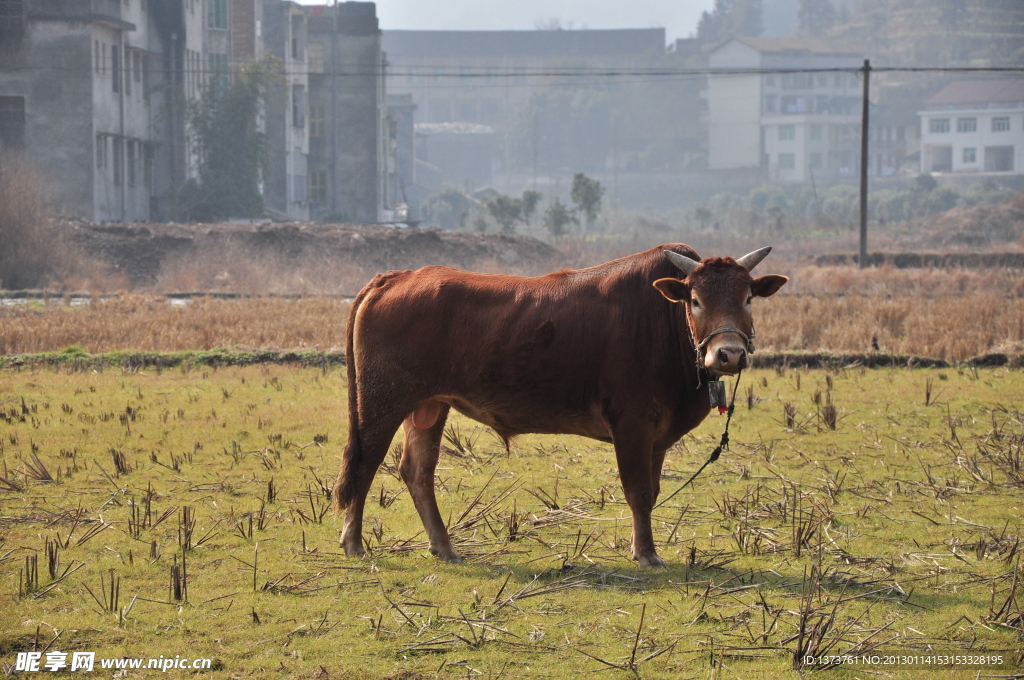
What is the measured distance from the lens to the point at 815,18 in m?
117

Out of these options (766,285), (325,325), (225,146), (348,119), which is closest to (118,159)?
(225,146)

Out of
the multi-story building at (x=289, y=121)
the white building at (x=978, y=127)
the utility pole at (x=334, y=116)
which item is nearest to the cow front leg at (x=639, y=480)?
the multi-story building at (x=289, y=121)

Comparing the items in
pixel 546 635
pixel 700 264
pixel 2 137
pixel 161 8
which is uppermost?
pixel 161 8

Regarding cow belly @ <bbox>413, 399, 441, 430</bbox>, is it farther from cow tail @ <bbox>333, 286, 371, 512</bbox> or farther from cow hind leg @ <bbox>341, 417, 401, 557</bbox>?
cow tail @ <bbox>333, 286, 371, 512</bbox>

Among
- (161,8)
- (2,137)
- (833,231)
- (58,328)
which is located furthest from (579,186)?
(58,328)

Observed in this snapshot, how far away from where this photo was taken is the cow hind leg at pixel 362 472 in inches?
270

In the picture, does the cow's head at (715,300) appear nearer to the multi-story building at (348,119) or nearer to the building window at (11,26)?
the building window at (11,26)

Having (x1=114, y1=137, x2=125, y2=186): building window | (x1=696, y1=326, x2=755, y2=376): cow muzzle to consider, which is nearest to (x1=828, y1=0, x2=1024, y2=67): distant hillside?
(x1=114, y1=137, x2=125, y2=186): building window

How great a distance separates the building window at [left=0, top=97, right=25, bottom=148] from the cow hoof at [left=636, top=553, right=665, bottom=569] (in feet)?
112

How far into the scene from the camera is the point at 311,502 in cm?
748

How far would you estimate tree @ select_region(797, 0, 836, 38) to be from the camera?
117m

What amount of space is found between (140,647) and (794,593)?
10.9 ft

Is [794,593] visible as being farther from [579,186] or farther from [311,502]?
[579,186]

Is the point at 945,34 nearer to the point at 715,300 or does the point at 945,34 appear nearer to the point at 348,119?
the point at 348,119
